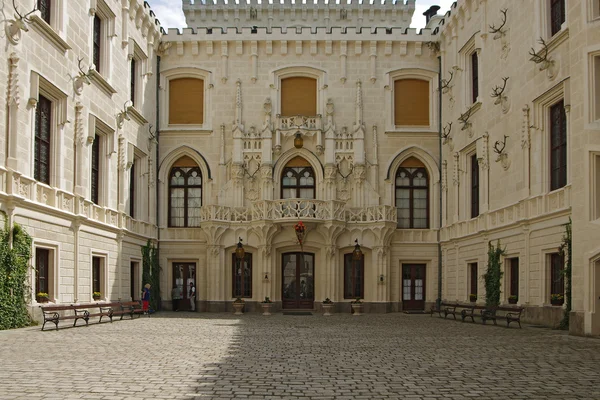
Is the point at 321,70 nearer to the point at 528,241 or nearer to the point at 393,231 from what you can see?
the point at 393,231

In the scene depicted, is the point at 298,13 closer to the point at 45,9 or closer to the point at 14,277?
the point at 45,9

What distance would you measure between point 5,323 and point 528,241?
15.8 metres

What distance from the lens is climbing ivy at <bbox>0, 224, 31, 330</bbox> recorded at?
1927 centimetres

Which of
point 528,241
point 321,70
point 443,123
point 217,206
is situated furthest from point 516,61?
point 217,206

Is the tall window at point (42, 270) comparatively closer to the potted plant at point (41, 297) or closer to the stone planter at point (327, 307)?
the potted plant at point (41, 297)

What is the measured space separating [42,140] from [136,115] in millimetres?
9457

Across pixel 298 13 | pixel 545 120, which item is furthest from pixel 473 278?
pixel 298 13

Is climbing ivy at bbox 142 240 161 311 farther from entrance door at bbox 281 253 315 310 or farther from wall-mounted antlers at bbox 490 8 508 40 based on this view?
wall-mounted antlers at bbox 490 8 508 40

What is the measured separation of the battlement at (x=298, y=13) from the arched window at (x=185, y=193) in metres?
11.9

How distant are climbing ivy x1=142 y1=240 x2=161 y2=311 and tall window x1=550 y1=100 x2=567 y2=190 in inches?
701

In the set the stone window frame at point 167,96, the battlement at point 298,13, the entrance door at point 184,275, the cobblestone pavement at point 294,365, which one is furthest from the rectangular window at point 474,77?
the entrance door at point 184,275

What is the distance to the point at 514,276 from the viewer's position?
25.9 m

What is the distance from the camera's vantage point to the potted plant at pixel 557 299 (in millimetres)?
21578

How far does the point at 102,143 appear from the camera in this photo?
92.1 feet
